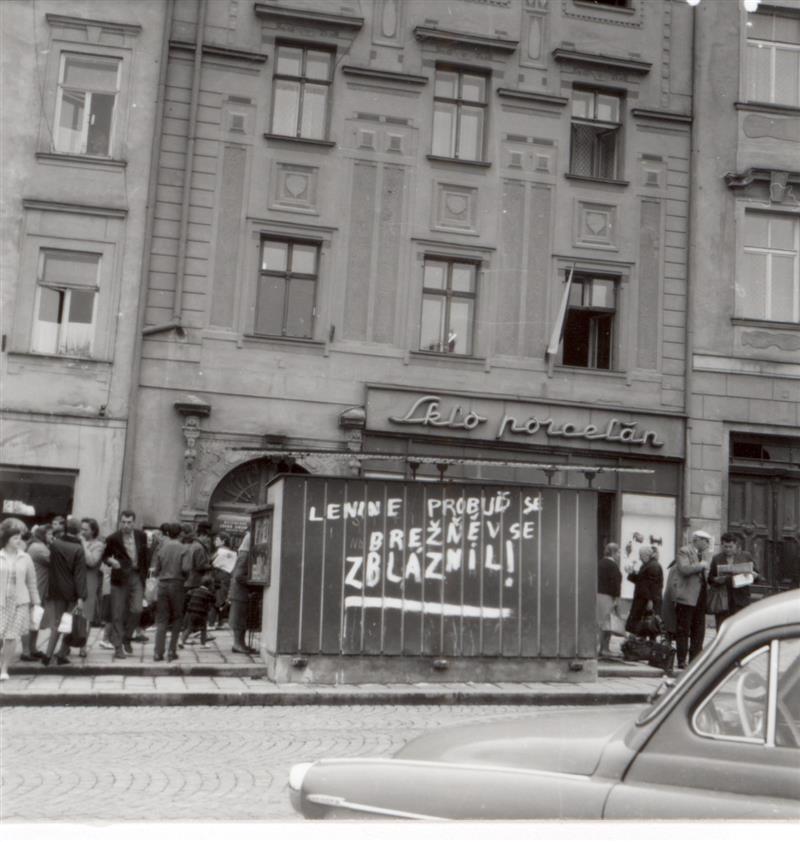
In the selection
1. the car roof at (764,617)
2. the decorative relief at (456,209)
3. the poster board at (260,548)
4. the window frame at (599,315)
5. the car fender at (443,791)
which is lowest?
the car fender at (443,791)

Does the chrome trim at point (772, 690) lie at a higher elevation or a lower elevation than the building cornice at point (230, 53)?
lower

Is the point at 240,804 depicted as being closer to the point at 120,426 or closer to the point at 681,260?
the point at 681,260

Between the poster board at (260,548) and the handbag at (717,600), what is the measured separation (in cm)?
426

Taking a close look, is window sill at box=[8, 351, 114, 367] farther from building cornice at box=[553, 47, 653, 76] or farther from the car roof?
the car roof

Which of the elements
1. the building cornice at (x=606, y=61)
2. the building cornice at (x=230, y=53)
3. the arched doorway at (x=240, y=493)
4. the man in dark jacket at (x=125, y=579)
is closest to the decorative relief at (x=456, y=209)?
the building cornice at (x=230, y=53)

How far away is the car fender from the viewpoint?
2.50 metres

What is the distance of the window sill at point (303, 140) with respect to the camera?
53.5ft

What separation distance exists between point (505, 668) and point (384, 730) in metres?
3.12

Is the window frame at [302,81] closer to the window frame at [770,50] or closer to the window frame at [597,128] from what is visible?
the window frame at [597,128]

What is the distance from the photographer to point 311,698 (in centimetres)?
1008

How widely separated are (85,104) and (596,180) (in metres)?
8.29

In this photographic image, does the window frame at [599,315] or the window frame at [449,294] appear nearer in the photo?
the window frame at [599,315]

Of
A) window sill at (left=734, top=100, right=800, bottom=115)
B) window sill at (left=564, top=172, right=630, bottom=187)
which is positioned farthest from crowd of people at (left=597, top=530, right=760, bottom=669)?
window sill at (left=564, top=172, right=630, bottom=187)

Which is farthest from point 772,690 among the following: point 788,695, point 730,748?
point 730,748
